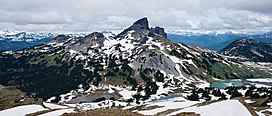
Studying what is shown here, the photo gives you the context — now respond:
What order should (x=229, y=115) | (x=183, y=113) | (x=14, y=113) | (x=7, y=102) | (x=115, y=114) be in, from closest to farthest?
(x=115, y=114), (x=229, y=115), (x=183, y=113), (x=14, y=113), (x=7, y=102)

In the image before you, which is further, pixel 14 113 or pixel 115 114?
pixel 14 113

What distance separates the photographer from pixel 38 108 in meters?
107

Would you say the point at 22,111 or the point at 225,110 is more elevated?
the point at 225,110

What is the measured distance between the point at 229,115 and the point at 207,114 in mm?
4131

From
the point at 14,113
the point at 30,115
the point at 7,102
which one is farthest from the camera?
the point at 7,102

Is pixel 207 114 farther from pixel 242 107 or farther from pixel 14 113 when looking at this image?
pixel 14 113

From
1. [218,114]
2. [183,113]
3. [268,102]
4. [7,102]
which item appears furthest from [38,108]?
[268,102]

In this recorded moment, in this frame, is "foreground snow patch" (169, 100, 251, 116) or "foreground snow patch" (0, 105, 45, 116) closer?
"foreground snow patch" (169, 100, 251, 116)

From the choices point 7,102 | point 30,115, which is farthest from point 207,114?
point 7,102

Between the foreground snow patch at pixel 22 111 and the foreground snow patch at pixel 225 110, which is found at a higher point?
the foreground snow patch at pixel 225 110

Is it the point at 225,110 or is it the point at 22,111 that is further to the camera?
the point at 22,111

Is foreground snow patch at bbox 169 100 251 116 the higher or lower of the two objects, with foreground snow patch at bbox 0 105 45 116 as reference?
higher

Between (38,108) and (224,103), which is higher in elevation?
(224,103)

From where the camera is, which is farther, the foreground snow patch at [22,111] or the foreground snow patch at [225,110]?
the foreground snow patch at [22,111]
